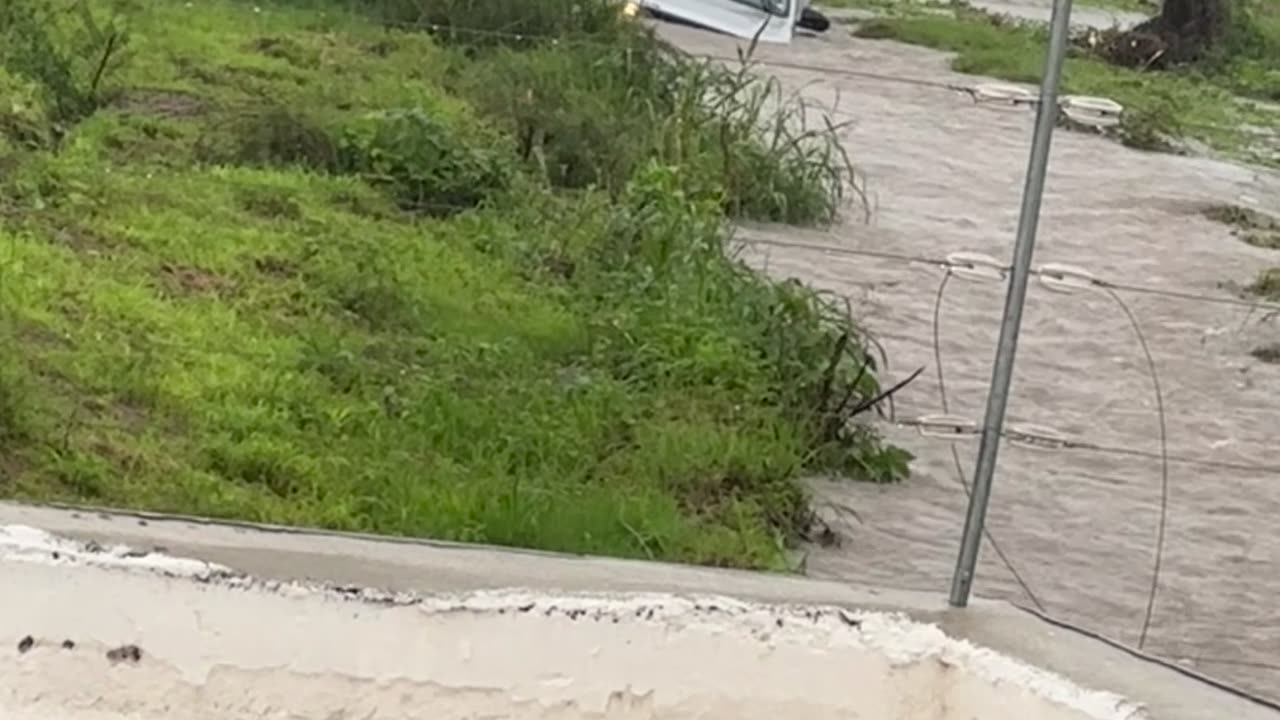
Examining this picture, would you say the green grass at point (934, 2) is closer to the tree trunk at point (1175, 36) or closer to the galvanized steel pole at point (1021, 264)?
the tree trunk at point (1175, 36)

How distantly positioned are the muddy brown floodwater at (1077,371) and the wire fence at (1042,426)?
12mm

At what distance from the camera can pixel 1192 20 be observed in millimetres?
13133

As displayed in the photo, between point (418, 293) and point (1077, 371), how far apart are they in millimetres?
1646

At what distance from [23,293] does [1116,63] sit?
941 cm

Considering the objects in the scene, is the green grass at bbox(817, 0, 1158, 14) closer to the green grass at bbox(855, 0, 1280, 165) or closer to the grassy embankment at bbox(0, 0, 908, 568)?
the green grass at bbox(855, 0, 1280, 165)

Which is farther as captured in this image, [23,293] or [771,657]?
[23,293]

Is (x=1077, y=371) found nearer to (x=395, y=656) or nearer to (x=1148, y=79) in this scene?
(x=395, y=656)

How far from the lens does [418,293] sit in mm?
4820

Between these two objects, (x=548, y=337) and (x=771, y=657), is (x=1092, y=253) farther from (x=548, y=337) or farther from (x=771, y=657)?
(x=771, y=657)

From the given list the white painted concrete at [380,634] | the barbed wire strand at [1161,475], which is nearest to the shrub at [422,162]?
the barbed wire strand at [1161,475]

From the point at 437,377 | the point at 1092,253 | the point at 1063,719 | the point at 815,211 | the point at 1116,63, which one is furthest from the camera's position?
the point at 1116,63

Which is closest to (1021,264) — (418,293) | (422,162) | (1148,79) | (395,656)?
(395,656)

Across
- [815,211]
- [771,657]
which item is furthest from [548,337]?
[771,657]

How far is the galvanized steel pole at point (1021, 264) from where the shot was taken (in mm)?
2201
